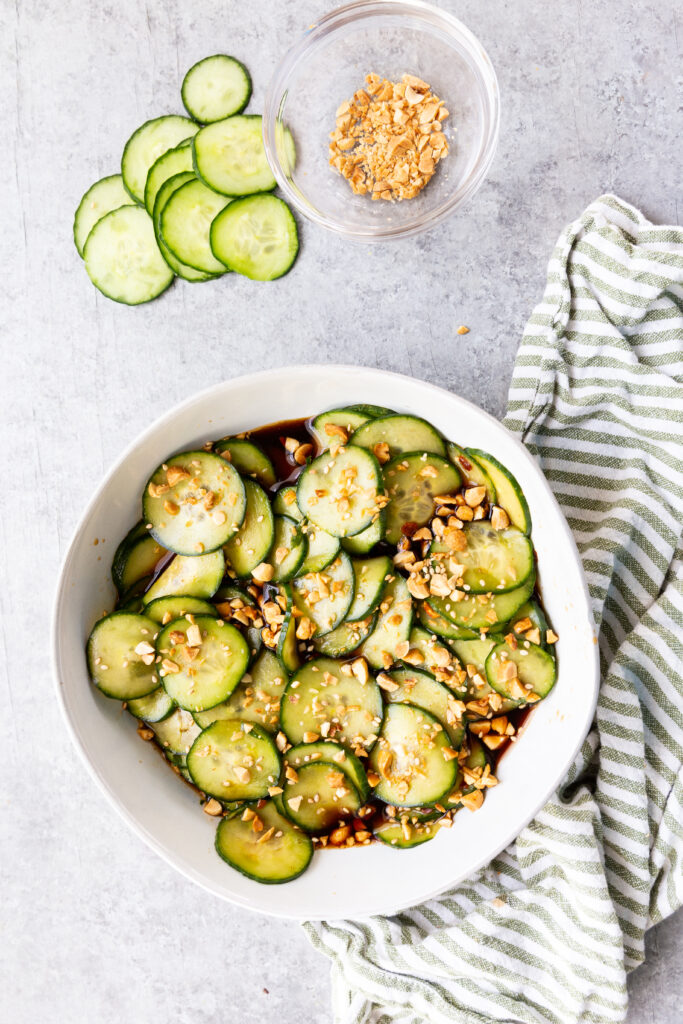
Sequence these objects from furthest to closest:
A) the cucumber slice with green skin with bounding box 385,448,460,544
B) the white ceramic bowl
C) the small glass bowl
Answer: the small glass bowl
the cucumber slice with green skin with bounding box 385,448,460,544
the white ceramic bowl

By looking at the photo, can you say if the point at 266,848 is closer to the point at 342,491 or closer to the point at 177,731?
the point at 177,731

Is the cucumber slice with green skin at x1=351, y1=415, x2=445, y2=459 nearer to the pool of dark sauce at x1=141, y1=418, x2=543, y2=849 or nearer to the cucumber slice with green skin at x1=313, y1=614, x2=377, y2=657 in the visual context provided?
the pool of dark sauce at x1=141, y1=418, x2=543, y2=849

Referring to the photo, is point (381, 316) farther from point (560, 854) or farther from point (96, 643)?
point (560, 854)

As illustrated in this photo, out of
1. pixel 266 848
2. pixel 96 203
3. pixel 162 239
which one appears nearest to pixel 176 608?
pixel 266 848

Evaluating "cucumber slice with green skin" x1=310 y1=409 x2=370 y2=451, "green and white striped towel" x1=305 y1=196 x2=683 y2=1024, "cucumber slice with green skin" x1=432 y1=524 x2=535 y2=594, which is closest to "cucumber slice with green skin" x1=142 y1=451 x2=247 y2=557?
"cucumber slice with green skin" x1=310 y1=409 x2=370 y2=451

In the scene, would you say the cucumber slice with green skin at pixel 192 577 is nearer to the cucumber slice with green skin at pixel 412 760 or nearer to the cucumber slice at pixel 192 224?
the cucumber slice with green skin at pixel 412 760

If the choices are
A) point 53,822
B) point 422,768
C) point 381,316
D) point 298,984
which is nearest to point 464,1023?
point 298,984
